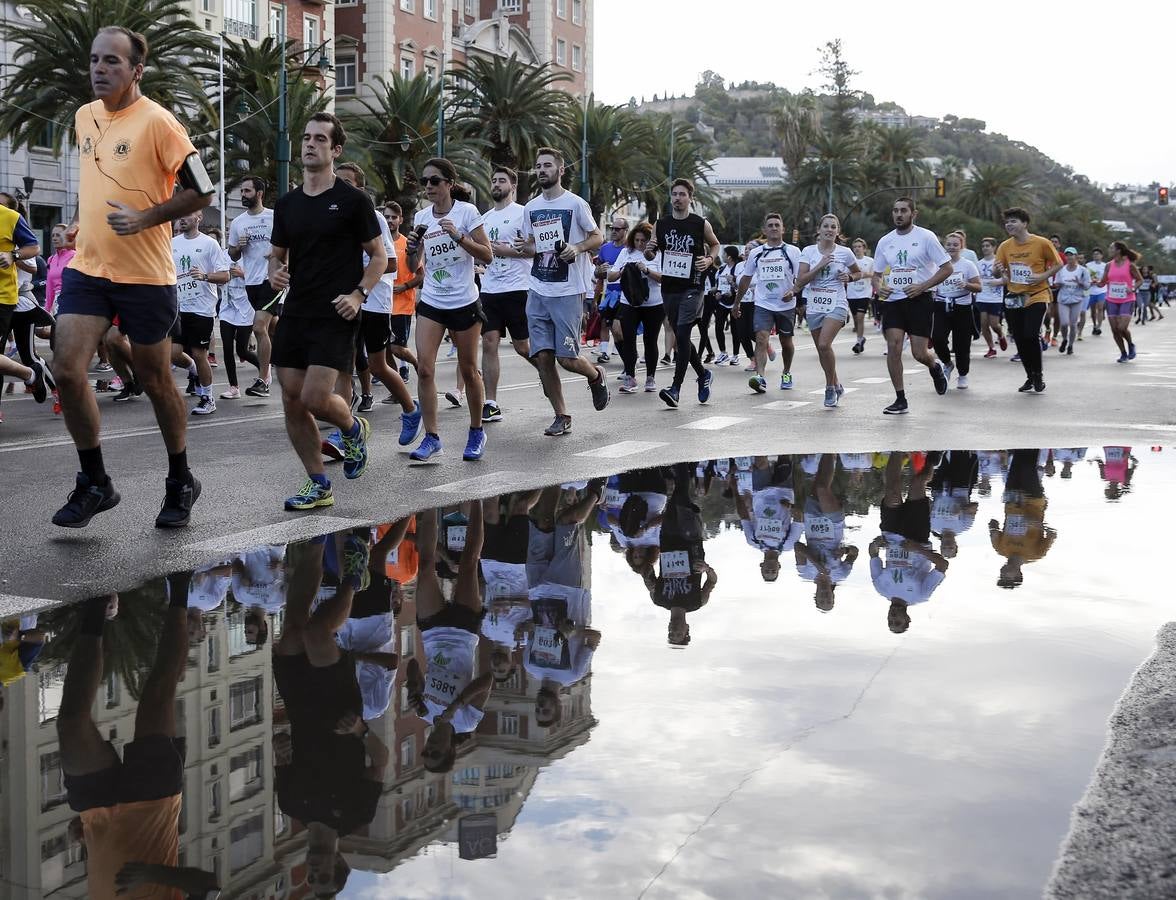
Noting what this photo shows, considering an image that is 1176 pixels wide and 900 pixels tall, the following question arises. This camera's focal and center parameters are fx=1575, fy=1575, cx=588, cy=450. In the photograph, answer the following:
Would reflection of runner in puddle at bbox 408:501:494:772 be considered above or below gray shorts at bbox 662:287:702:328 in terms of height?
below

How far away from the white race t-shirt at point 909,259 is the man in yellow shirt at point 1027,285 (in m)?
3.25

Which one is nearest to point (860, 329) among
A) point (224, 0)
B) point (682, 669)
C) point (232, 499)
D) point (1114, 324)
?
point (1114, 324)

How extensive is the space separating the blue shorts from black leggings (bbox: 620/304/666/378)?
346 inches

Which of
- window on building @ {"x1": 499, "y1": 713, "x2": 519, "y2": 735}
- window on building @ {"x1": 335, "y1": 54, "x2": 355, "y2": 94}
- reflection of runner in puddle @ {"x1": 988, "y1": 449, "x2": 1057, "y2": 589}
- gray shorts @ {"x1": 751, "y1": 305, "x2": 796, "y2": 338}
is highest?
window on building @ {"x1": 335, "y1": 54, "x2": 355, "y2": 94}

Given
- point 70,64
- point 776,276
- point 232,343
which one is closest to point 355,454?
point 232,343

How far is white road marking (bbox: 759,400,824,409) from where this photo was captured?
15.0 m

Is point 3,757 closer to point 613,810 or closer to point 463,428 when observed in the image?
point 613,810

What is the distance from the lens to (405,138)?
49938 millimetres

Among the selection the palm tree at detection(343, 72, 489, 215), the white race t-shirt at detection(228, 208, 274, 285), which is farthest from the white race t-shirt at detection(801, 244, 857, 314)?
the palm tree at detection(343, 72, 489, 215)

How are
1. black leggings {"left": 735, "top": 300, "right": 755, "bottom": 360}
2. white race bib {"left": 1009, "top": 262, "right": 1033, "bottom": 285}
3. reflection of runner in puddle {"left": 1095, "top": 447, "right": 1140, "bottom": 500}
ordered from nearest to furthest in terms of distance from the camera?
reflection of runner in puddle {"left": 1095, "top": 447, "right": 1140, "bottom": 500}
white race bib {"left": 1009, "top": 262, "right": 1033, "bottom": 285}
black leggings {"left": 735, "top": 300, "right": 755, "bottom": 360}

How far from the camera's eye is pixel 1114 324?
971 inches

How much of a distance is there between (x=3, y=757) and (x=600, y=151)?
62.1m

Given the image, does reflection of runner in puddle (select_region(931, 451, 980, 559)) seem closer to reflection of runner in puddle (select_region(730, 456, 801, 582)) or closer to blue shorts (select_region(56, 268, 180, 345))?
reflection of runner in puddle (select_region(730, 456, 801, 582))

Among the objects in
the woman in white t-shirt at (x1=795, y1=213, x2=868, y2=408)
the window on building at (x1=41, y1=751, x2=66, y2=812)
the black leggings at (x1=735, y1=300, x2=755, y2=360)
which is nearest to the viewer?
the window on building at (x1=41, y1=751, x2=66, y2=812)
